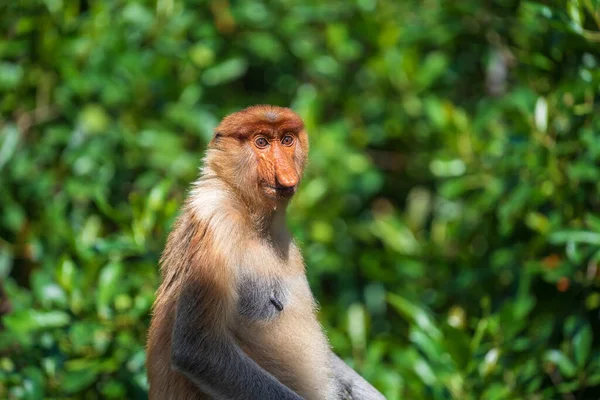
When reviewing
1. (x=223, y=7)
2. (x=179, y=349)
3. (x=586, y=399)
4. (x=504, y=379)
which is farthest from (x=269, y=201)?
(x=223, y=7)

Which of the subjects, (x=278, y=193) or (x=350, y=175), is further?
(x=350, y=175)

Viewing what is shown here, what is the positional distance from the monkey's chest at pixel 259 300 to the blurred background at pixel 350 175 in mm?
1216

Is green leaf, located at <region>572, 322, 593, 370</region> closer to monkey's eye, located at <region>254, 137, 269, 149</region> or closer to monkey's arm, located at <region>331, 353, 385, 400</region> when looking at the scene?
A: monkey's arm, located at <region>331, 353, 385, 400</region>

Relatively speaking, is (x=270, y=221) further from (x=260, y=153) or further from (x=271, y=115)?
(x=271, y=115)

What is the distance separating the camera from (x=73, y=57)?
5770mm

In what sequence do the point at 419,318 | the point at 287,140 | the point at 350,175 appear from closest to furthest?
1. the point at 287,140
2. the point at 419,318
3. the point at 350,175

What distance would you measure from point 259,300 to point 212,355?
33 cm

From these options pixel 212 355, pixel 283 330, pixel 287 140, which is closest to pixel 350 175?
pixel 287 140

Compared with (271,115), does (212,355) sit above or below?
below

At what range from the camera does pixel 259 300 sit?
338cm

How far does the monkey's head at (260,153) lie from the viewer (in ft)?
11.2

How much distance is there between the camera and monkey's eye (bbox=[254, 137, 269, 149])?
351 centimetres

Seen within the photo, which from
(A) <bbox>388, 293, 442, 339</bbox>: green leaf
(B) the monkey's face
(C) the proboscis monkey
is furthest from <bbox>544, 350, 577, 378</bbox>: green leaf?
(B) the monkey's face

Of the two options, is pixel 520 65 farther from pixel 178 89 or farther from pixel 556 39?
pixel 178 89
